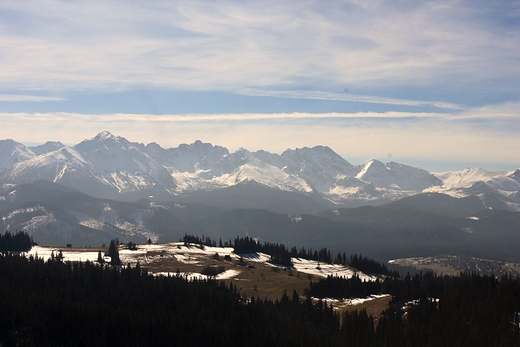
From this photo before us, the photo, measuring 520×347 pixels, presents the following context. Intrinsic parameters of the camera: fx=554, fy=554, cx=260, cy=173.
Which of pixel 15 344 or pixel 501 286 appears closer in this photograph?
pixel 15 344

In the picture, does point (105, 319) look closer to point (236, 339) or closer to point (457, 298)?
point (236, 339)

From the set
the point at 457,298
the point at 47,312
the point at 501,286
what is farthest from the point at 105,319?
the point at 501,286

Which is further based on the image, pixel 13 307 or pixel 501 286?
pixel 501 286

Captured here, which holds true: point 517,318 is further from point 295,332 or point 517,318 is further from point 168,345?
point 168,345

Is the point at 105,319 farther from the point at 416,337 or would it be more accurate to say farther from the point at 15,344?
the point at 416,337

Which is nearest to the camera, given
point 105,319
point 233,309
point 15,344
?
point 15,344

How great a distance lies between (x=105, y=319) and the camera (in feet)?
546

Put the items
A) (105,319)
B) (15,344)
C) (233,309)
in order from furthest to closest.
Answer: (233,309) < (105,319) < (15,344)

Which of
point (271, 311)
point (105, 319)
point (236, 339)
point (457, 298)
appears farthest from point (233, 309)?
point (457, 298)

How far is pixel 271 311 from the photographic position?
7579 inches

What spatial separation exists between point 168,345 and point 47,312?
137 ft

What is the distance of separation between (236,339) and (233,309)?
25839mm

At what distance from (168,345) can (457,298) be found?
102124 millimetres

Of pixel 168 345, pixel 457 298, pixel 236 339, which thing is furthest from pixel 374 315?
pixel 168 345
